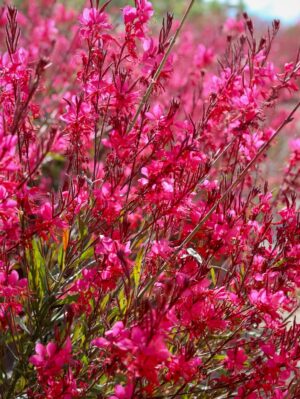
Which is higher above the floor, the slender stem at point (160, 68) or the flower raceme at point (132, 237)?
the slender stem at point (160, 68)

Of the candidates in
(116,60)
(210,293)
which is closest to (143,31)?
(116,60)

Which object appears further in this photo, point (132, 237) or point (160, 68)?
point (132, 237)

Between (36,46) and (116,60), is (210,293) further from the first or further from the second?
(36,46)

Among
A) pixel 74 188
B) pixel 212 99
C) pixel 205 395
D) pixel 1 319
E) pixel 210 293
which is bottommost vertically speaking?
pixel 205 395

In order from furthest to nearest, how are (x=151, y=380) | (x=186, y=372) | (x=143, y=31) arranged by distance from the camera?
(x=143, y=31) → (x=186, y=372) → (x=151, y=380)

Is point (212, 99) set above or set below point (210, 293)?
above

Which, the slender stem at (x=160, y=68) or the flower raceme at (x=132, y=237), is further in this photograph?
the slender stem at (x=160, y=68)

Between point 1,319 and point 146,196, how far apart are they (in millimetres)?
698

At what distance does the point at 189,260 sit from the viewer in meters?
2.26

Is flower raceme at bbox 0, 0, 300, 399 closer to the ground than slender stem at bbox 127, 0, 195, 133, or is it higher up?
closer to the ground

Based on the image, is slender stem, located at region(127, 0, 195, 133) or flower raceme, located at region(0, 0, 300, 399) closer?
flower raceme, located at region(0, 0, 300, 399)

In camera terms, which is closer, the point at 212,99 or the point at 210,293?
the point at 210,293

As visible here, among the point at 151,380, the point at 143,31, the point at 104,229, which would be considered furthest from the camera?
the point at 104,229

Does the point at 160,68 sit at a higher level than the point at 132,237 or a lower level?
higher
